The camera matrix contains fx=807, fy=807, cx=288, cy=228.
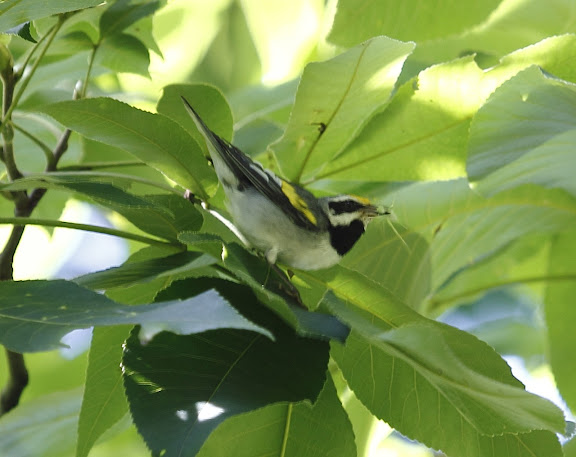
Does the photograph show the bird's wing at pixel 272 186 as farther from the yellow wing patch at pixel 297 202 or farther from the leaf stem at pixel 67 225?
the leaf stem at pixel 67 225

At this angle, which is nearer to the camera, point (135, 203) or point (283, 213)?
point (135, 203)

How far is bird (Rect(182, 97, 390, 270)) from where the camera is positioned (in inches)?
93.3

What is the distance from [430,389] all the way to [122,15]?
1.42 m

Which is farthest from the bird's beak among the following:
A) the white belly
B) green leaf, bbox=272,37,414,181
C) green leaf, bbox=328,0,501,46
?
green leaf, bbox=272,37,414,181

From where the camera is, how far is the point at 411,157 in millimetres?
2152

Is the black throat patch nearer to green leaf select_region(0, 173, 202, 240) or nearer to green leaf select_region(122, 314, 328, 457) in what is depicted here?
green leaf select_region(0, 173, 202, 240)

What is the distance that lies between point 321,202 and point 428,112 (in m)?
0.92

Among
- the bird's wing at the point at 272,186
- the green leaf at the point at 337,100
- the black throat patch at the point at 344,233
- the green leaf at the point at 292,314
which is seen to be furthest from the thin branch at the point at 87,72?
the black throat patch at the point at 344,233

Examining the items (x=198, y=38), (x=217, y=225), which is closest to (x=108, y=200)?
(x=217, y=225)

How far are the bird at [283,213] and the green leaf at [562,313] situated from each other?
765 millimetres

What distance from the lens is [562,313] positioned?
2.99m

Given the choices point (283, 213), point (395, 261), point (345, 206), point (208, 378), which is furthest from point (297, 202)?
point (208, 378)

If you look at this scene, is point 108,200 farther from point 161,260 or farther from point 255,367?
point 255,367

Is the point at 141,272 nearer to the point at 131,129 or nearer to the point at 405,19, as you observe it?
the point at 131,129
